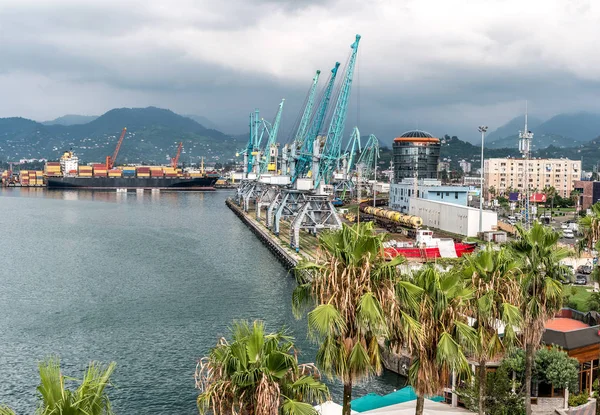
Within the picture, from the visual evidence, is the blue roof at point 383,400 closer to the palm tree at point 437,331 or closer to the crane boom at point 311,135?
the palm tree at point 437,331

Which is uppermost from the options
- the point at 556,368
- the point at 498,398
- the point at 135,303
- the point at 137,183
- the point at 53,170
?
the point at 53,170

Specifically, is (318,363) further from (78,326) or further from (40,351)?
Answer: (78,326)

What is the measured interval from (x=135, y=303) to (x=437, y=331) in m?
31.3

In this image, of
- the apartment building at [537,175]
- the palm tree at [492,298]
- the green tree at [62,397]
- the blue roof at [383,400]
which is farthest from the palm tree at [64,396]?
the apartment building at [537,175]

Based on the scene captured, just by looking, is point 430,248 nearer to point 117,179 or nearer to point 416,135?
point 416,135

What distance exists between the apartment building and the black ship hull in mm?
89599

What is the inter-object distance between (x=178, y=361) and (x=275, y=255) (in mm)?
32802

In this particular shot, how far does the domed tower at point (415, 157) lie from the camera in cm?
12731

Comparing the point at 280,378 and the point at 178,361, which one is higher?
the point at 280,378

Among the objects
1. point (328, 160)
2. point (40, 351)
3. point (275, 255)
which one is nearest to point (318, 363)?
point (40, 351)

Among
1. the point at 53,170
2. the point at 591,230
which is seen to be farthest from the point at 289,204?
the point at 53,170

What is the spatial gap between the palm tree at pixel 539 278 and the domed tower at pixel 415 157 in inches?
4438

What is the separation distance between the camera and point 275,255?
199 ft

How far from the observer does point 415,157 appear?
12656cm
